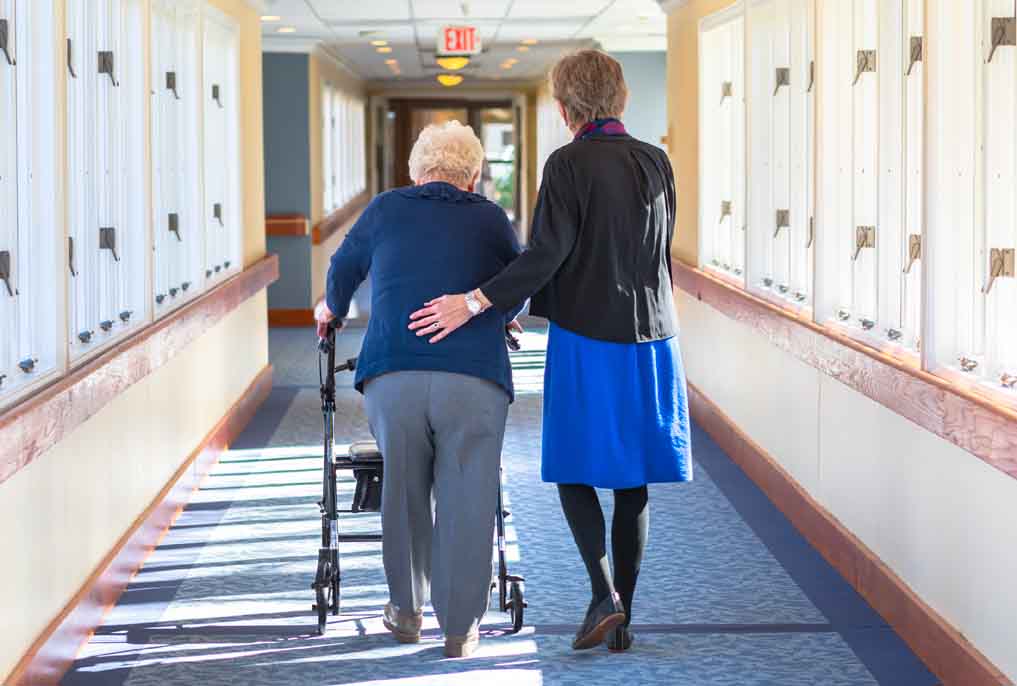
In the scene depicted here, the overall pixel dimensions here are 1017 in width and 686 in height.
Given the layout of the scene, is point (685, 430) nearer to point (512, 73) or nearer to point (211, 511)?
point (211, 511)

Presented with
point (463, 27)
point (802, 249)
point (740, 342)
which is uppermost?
point (463, 27)

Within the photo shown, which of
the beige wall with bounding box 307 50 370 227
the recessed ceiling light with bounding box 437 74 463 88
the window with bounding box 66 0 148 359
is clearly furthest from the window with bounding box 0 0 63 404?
the recessed ceiling light with bounding box 437 74 463 88

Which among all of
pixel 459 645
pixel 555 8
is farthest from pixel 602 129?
pixel 555 8

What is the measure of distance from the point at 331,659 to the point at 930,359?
6.17ft

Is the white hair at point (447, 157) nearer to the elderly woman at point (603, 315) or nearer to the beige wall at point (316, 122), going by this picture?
the elderly woman at point (603, 315)

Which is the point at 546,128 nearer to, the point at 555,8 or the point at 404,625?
the point at 555,8

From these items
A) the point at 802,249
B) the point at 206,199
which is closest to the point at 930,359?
the point at 802,249

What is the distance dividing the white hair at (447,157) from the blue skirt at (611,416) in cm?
50

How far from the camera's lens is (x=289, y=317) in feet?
47.5

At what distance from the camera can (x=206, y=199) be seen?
8.12 metres

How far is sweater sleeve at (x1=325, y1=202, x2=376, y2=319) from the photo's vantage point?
4320 millimetres

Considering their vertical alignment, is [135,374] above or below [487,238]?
below

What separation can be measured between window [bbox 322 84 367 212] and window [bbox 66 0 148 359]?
1056 centimetres

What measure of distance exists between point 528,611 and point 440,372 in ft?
3.52
